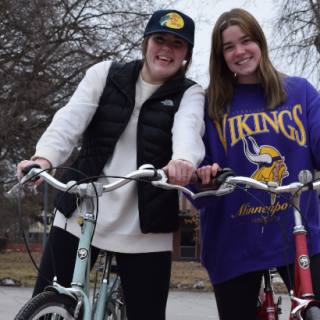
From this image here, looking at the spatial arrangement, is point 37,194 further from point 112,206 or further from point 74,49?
point 112,206

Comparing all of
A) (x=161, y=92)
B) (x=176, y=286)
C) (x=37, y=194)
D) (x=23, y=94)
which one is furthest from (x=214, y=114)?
(x=37, y=194)

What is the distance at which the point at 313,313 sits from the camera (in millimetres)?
1717

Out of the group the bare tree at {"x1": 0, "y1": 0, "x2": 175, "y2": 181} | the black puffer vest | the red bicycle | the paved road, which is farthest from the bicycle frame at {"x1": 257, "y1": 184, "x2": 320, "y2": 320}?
the bare tree at {"x1": 0, "y1": 0, "x2": 175, "y2": 181}

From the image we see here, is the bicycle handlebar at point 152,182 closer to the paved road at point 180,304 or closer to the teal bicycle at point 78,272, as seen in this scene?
the teal bicycle at point 78,272

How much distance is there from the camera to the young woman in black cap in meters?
2.29

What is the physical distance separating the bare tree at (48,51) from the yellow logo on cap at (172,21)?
8.13m

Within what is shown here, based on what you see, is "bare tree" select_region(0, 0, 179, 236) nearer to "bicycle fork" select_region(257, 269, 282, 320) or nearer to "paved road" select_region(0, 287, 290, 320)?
"paved road" select_region(0, 287, 290, 320)

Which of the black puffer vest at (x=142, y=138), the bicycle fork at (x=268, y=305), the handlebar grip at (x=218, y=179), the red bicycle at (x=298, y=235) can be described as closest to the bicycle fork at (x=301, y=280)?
the red bicycle at (x=298, y=235)

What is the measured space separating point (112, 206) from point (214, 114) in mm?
710

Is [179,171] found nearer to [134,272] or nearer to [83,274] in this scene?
[83,274]

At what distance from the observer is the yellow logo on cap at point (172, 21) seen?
7.88 feet

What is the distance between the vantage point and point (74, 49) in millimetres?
11062

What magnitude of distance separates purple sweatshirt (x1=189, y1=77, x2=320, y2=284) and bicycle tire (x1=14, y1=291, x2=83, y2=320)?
35.4 inches

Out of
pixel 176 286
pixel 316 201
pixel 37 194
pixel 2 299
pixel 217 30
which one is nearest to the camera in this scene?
pixel 316 201
